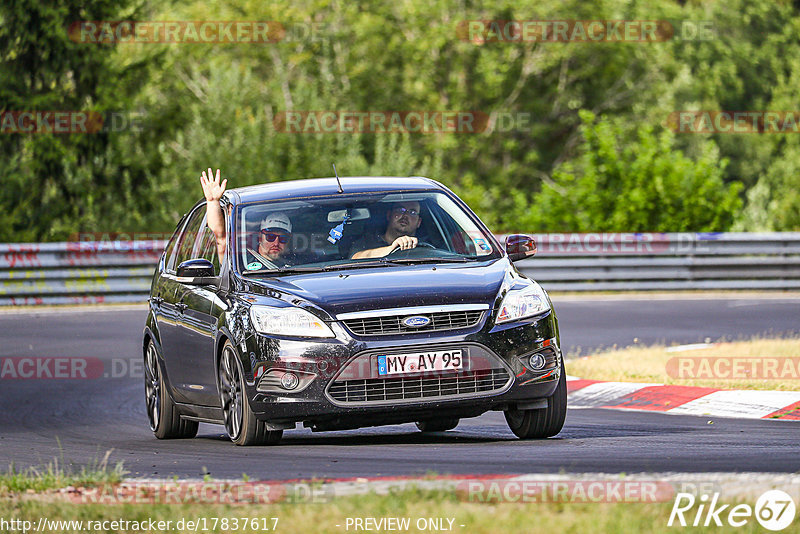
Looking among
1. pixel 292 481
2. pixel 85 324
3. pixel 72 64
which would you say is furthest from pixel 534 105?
pixel 292 481

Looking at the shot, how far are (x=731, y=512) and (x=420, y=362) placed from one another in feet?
10.0

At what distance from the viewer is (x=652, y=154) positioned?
29562mm

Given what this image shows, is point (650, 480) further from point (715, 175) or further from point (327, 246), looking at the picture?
point (715, 175)

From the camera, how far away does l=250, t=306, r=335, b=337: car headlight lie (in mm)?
8328

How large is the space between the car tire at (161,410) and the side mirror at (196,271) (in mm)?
1216

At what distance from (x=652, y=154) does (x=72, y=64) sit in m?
13.4

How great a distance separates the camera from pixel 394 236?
944 cm

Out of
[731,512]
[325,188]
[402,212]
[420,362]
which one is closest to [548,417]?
[420,362]

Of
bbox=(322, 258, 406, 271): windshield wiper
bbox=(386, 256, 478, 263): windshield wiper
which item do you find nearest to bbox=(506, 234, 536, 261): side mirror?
bbox=(386, 256, 478, 263): windshield wiper

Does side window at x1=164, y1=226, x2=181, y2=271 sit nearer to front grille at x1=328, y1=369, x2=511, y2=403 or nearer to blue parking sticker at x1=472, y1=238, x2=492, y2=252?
blue parking sticker at x1=472, y1=238, x2=492, y2=252

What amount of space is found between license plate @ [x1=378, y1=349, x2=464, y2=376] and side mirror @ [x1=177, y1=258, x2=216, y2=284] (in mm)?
1686

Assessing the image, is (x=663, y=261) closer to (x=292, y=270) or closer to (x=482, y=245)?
(x=482, y=245)

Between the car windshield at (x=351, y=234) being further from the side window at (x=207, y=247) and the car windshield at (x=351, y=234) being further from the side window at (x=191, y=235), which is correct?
the side window at (x=191, y=235)

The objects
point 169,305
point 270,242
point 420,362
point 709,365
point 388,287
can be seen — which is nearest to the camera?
point 420,362
